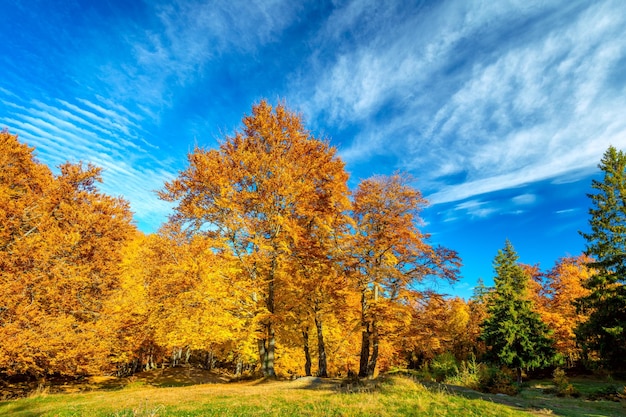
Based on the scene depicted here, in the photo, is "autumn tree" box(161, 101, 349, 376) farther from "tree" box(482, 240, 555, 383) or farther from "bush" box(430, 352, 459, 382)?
"tree" box(482, 240, 555, 383)

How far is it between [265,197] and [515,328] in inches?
1202

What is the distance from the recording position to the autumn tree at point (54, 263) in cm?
1499

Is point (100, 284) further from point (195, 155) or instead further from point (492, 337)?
point (492, 337)

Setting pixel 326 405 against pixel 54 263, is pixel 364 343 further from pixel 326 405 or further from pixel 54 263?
pixel 54 263

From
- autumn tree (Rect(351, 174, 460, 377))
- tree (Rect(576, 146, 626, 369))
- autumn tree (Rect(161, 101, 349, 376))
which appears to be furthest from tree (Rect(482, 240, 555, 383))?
autumn tree (Rect(161, 101, 349, 376))

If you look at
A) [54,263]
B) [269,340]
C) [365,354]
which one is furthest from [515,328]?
[54,263]

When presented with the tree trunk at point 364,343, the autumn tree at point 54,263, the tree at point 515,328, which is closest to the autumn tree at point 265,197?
the tree trunk at point 364,343

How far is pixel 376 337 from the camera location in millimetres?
17984

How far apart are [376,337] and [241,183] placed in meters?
11.9

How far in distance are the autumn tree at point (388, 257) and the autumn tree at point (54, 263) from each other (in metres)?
16.1

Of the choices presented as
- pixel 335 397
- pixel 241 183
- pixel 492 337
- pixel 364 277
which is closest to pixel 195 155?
pixel 241 183

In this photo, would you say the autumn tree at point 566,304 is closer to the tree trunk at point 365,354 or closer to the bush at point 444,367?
the bush at point 444,367

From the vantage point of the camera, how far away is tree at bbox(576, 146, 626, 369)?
20328 mm

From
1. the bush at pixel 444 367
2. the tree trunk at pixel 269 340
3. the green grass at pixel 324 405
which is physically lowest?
the bush at pixel 444 367
